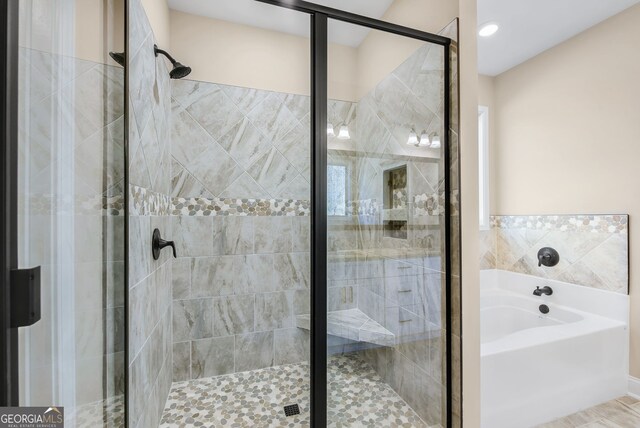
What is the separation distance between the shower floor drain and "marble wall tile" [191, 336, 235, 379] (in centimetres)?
56

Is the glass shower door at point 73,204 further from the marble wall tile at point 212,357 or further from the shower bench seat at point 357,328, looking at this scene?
the marble wall tile at point 212,357

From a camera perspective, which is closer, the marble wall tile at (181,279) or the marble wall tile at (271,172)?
the marble wall tile at (181,279)

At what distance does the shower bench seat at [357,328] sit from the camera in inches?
52.8

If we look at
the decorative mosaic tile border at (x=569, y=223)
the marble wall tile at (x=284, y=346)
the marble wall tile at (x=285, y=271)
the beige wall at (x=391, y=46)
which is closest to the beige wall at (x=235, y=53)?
the beige wall at (x=391, y=46)

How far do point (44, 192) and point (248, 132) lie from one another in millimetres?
1508

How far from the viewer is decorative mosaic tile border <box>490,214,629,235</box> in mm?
2010

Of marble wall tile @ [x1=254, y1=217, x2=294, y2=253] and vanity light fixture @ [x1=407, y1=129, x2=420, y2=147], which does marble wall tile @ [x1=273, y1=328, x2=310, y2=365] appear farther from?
vanity light fixture @ [x1=407, y1=129, x2=420, y2=147]

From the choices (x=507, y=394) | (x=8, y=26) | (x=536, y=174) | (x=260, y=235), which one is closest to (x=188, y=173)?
(x=260, y=235)

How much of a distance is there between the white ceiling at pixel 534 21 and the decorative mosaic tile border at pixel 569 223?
4.96ft

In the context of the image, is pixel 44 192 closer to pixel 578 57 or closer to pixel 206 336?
pixel 206 336

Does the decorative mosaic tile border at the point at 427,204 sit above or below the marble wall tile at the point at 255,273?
above

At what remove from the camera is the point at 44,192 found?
636 millimetres

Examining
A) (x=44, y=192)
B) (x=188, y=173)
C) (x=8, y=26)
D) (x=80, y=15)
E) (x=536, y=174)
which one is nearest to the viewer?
(x=8, y=26)

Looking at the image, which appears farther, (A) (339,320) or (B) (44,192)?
(A) (339,320)
